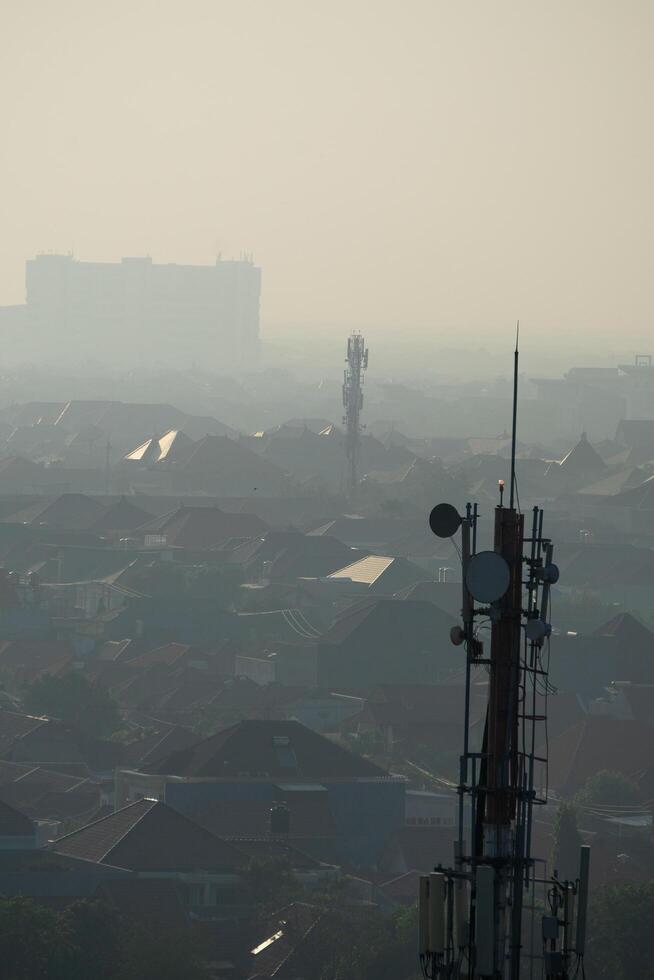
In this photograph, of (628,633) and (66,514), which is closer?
(628,633)

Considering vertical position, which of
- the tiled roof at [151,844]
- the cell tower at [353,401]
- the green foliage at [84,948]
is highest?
the cell tower at [353,401]

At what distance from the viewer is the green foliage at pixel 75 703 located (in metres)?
33.1

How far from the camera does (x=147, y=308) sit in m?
Answer: 190

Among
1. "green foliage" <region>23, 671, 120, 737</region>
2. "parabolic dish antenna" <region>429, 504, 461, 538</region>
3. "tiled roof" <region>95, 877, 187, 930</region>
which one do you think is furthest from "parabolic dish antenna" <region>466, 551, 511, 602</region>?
"green foliage" <region>23, 671, 120, 737</region>

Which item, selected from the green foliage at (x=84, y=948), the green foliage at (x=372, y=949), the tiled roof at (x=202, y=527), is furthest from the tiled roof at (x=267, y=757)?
the tiled roof at (x=202, y=527)

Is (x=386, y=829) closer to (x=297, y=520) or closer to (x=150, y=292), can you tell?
(x=297, y=520)

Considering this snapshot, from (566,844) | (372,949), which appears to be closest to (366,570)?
(566,844)

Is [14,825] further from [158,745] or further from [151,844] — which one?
[158,745]

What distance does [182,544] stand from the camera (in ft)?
188

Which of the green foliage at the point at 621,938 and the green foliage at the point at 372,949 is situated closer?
the green foliage at the point at 372,949

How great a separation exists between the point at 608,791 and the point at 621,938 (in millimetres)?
8675

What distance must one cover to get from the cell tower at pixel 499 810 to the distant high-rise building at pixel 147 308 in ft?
572

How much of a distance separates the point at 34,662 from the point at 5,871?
1698cm

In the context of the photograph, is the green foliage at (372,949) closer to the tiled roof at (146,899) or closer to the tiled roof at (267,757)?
the tiled roof at (146,899)
